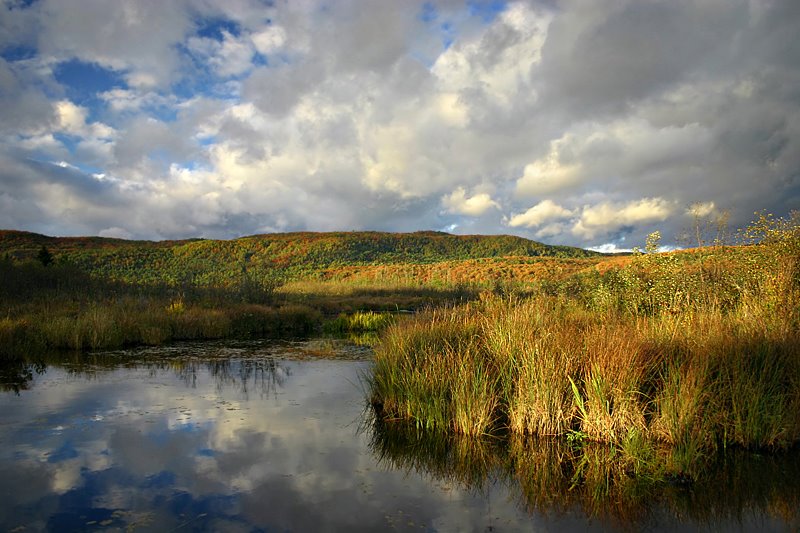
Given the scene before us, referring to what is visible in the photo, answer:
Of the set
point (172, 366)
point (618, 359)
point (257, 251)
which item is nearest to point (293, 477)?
point (618, 359)

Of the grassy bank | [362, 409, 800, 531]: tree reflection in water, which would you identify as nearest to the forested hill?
the grassy bank

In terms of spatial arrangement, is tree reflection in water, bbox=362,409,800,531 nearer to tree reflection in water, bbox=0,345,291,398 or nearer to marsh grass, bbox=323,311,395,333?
tree reflection in water, bbox=0,345,291,398

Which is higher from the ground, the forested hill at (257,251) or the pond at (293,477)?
the forested hill at (257,251)

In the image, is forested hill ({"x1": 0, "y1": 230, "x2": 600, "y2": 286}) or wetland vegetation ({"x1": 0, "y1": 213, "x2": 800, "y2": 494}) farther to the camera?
forested hill ({"x1": 0, "y1": 230, "x2": 600, "y2": 286})

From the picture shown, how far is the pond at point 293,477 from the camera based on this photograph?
5371 mm

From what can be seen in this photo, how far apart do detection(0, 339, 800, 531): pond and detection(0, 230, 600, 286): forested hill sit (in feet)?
149

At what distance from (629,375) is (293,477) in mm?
4701

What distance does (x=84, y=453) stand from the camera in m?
7.10

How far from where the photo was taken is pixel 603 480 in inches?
250

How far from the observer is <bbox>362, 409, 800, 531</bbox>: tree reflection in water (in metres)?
5.52

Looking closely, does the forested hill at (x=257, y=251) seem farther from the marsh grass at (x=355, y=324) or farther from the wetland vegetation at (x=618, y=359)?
the wetland vegetation at (x=618, y=359)

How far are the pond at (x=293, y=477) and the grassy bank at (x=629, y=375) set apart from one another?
0.48m

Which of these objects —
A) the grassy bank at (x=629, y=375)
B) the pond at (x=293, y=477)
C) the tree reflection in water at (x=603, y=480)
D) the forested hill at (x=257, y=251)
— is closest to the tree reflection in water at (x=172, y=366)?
the pond at (x=293, y=477)

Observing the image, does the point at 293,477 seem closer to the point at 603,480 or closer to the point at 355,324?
the point at 603,480
